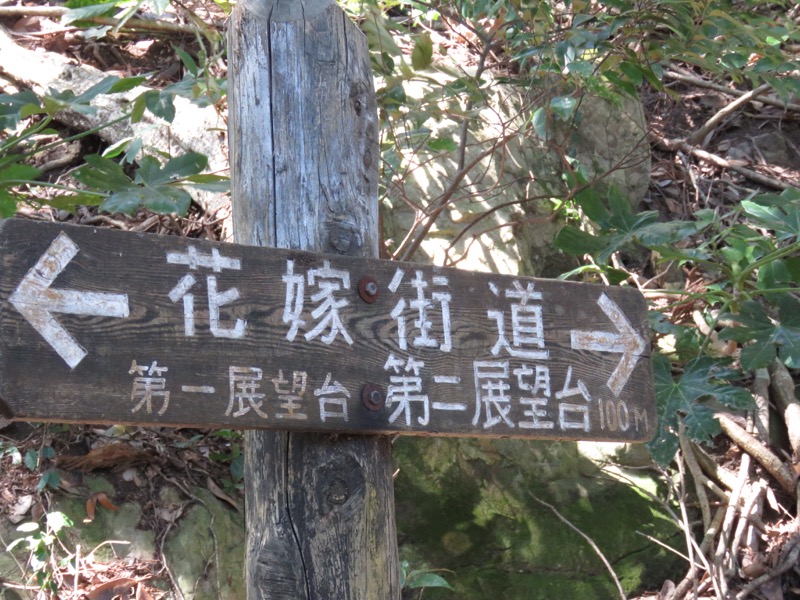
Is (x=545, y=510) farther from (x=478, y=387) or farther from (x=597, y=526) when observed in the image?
(x=478, y=387)

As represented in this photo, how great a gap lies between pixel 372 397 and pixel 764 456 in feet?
7.87

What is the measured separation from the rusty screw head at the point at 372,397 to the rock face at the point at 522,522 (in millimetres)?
1652

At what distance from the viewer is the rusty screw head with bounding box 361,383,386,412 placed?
59.6 inches

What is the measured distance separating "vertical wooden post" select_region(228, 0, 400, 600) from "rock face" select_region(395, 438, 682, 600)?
4.97 ft

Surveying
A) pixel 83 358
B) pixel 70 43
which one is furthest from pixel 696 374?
pixel 70 43

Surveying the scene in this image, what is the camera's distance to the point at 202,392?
1390 millimetres

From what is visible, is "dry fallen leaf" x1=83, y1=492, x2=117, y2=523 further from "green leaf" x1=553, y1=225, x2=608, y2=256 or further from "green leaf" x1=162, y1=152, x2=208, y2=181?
"green leaf" x1=553, y1=225, x2=608, y2=256

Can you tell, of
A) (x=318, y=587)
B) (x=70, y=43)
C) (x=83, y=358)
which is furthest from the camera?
(x=70, y=43)

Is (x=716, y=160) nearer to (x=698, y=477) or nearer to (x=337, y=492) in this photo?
(x=698, y=477)

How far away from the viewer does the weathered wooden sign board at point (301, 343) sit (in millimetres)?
1304

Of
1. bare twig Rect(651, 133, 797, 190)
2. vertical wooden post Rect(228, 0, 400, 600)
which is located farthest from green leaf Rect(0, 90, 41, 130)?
bare twig Rect(651, 133, 797, 190)

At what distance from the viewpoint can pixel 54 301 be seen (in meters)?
1.31

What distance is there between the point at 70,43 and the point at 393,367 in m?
3.33

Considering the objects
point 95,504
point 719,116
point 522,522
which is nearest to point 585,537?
point 522,522
